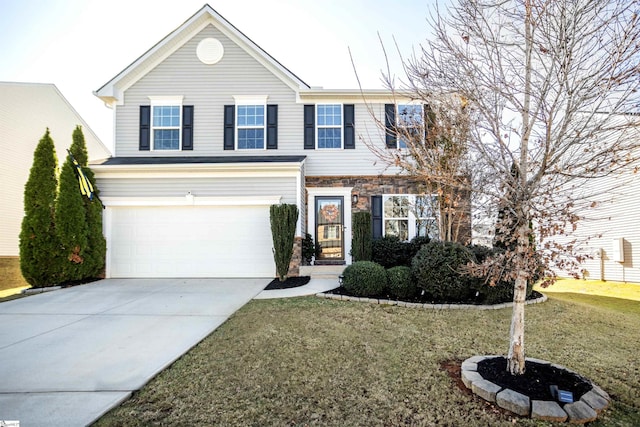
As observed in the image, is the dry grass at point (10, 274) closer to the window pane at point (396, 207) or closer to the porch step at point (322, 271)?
the porch step at point (322, 271)

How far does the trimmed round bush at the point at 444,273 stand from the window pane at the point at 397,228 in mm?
4417

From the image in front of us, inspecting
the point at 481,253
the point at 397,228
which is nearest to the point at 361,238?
the point at 397,228

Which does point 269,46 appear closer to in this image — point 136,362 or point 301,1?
point 301,1

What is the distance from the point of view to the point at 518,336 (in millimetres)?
3518

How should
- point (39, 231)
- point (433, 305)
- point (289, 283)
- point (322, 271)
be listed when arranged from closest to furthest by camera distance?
point (433, 305), point (39, 231), point (289, 283), point (322, 271)

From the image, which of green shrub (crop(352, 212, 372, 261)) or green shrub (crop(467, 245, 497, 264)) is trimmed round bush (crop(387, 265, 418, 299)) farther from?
green shrub (crop(352, 212, 372, 261))

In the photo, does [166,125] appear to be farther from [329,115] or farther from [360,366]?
[360,366]

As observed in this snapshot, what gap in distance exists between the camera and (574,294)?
9.04 metres

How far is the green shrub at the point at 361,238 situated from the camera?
9.93 meters

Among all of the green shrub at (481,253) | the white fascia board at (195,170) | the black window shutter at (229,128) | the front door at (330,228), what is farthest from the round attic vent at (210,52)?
the green shrub at (481,253)

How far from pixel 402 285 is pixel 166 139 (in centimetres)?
885

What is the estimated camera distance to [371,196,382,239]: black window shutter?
11734mm

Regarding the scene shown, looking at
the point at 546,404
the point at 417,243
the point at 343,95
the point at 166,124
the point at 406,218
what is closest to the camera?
the point at 546,404

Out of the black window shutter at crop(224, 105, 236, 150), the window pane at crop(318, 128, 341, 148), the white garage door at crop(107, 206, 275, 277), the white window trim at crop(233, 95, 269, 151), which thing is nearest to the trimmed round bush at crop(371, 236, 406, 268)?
the white garage door at crop(107, 206, 275, 277)
